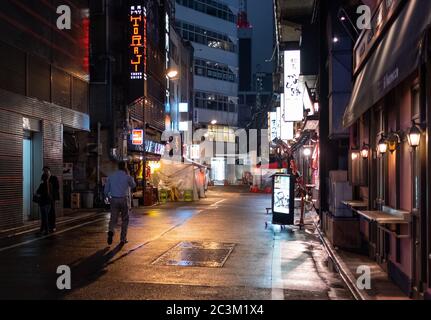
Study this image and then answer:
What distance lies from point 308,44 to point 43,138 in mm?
12837

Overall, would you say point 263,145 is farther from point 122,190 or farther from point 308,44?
point 122,190

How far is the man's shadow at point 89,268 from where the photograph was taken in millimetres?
8523

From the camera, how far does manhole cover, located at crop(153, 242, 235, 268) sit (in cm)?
1062

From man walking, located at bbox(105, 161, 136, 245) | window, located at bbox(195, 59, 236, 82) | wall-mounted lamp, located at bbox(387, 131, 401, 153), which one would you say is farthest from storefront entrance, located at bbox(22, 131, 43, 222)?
window, located at bbox(195, 59, 236, 82)

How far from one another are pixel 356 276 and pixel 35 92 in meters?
12.7

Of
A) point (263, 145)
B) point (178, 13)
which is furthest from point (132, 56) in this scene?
point (263, 145)

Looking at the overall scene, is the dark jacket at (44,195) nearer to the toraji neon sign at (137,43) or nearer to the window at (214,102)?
the toraji neon sign at (137,43)

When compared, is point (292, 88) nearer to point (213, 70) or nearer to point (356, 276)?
point (356, 276)

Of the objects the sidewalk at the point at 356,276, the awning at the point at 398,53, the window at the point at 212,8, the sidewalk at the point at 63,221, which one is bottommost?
the sidewalk at the point at 356,276

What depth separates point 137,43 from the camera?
1065 inches

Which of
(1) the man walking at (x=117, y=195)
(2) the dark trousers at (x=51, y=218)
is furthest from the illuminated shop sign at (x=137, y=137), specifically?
(1) the man walking at (x=117, y=195)

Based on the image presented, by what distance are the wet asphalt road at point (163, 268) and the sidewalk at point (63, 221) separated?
2.86 feet

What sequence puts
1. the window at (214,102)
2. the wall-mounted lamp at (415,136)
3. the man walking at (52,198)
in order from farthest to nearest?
the window at (214,102), the man walking at (52,198), the wall-mounted lamp at (415,136)

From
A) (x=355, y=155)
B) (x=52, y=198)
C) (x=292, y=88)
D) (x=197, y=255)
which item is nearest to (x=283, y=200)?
(x=355, y=155)
